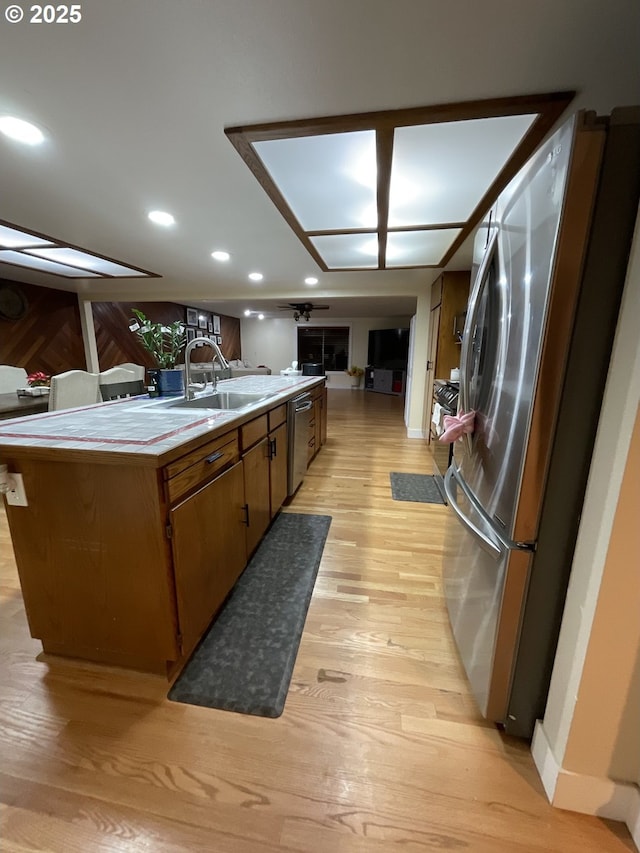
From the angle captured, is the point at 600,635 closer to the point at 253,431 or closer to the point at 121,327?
the point at 253,431

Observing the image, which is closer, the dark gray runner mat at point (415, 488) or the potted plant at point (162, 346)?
the potted plant at point (162, 346)

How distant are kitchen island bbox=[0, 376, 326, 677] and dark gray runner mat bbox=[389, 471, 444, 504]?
1.78 m

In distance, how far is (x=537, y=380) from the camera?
808 millimetres

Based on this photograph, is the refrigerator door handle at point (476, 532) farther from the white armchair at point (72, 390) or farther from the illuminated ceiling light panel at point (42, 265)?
the illuminated ceiling light panel at point (42, 265)

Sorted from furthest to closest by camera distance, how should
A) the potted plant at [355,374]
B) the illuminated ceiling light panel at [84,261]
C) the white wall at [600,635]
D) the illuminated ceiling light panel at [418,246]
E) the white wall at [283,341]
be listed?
1. the potted plant at [355,374]
2. the white wall at [283,341]
3. the illuminated ceiling light panel at [84,261]
4. the illuminated ceiling light panel at [418,246]
5. the white wall at [600,635]

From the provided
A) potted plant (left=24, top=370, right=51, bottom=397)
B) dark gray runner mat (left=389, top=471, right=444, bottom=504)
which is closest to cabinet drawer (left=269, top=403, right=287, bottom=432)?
dark gray runner mat (left=389, top=471, right=444, bottom=504)

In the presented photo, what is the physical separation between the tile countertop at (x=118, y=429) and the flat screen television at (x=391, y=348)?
790 centimetres

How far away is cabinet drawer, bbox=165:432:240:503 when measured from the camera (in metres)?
1.10

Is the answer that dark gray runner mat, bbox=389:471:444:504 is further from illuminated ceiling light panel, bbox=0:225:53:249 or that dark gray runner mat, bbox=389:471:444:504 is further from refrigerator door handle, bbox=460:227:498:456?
illuminated ceiling light panel, bbox=0:225:53:249

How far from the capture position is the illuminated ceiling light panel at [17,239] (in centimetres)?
276

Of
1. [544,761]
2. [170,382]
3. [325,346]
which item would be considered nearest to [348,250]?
[170,382]

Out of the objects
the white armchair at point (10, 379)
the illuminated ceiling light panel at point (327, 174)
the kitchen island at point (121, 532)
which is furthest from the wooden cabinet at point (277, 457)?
the white armchair at point (10, 379)

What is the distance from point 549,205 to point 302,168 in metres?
1.44

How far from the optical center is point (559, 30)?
3.26 ft
